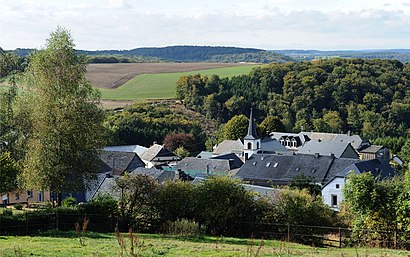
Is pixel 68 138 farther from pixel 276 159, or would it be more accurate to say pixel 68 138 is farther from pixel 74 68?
pixel 276 159

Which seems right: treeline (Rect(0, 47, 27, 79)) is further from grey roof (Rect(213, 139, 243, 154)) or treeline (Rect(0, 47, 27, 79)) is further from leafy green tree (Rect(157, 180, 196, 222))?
grey roof (Rect(213, 139, 243, 154))

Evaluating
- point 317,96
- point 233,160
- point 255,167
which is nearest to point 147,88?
point 317,96

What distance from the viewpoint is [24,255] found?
12805mm

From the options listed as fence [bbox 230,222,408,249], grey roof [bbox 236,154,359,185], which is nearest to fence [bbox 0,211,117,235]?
fence [bbox 230,222,408,249]

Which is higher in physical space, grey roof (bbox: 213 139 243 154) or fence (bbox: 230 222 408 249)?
fence (bbox: 230 222 408 249)

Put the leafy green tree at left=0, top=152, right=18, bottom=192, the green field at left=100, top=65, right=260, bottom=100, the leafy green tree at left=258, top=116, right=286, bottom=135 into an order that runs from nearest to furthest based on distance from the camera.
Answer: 1. the leafy green tree at left=0, top=152, right=18, bottom=192
2. the leafy green tree at left=258, top=116, right=286, bottom=135
3. the green field at left=100, top=65, right=260, bottom=100

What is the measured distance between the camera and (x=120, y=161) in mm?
53562

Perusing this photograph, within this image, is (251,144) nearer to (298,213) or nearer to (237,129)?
(237,129)

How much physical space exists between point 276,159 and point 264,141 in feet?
85.2

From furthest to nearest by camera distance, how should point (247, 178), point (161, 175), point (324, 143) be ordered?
point (324, 143) < point (247, 178) < point (161, 175)

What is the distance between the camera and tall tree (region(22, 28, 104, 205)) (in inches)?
950

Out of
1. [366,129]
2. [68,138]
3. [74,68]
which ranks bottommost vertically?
[366,129]

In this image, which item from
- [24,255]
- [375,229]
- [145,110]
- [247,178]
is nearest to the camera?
[24,255]

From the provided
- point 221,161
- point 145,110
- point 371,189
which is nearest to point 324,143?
point 221,161
